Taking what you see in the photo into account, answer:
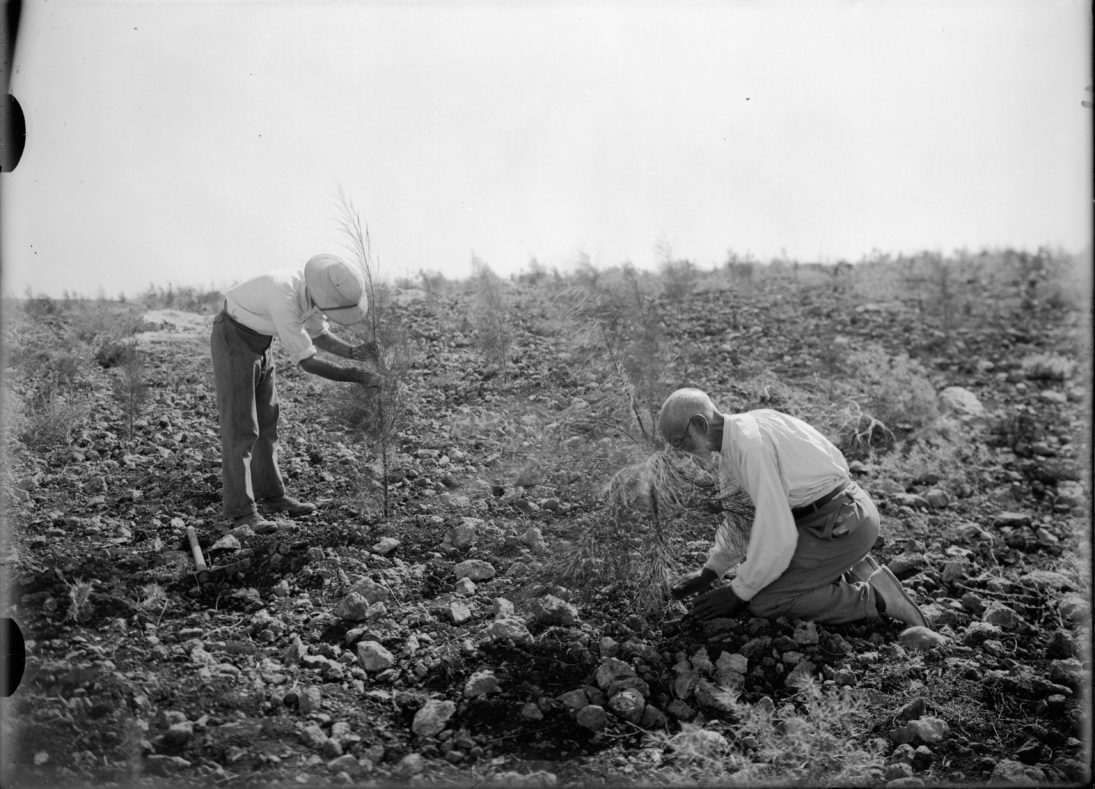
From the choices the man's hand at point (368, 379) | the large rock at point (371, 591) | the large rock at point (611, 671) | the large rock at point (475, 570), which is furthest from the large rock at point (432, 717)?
the man's hand at point (368, 379)

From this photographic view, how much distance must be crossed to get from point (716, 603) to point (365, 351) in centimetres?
199

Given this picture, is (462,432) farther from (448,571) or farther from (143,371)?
(143,371)

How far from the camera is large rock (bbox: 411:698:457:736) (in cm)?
236

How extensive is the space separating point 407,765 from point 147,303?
6.08 m

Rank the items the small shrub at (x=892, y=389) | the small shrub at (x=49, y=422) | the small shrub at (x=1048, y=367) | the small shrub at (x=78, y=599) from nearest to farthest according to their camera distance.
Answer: the small shrub at (x=78, y=599) → the small shrub at (x=49, y=422) → the small shrub at (x=892, y=389) → the small shrub at (x=1048, y=367)

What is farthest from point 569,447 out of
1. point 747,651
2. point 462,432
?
point 747,651

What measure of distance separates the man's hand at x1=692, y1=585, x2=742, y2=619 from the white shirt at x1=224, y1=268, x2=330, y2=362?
194 cm

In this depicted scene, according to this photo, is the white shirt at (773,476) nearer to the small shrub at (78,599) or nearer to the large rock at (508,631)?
the large rock at (508,631)

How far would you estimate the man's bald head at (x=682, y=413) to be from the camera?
2.79m

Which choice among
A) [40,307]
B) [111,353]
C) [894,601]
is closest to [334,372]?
[894,601]

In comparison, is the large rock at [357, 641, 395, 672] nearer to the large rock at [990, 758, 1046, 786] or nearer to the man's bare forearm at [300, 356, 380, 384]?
the man's bare forearm at [300, 356, 380, 384]

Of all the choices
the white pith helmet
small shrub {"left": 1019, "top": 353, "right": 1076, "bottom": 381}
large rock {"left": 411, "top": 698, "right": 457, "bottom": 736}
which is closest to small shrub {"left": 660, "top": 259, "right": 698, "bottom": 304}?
small shrub {"left": 1019, "top": 353, "right": 1076, "bottom": 381}

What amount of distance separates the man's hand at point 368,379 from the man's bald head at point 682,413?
1.50 meters

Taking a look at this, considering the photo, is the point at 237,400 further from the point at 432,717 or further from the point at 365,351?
the point at 432,717
